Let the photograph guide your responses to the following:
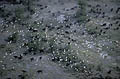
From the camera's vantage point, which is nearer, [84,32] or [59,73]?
[59,73]

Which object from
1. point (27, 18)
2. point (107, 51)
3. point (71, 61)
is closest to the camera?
point (71, 61)

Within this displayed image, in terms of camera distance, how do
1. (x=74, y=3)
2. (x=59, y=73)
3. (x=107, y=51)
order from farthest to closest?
(x=74, y=3), (x=107, y=51), (x=59, y=73)

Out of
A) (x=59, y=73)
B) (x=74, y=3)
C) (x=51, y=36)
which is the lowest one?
(x=59, y=73)

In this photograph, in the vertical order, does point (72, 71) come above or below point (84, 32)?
below

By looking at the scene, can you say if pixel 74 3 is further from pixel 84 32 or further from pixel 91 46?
pixel 91 46

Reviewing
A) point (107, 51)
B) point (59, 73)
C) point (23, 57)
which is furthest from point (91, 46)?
point (23, 57)

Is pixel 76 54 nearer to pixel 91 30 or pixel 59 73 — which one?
pixel 59 73

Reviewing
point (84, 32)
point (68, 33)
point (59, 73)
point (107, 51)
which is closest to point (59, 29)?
point (68, 33)
